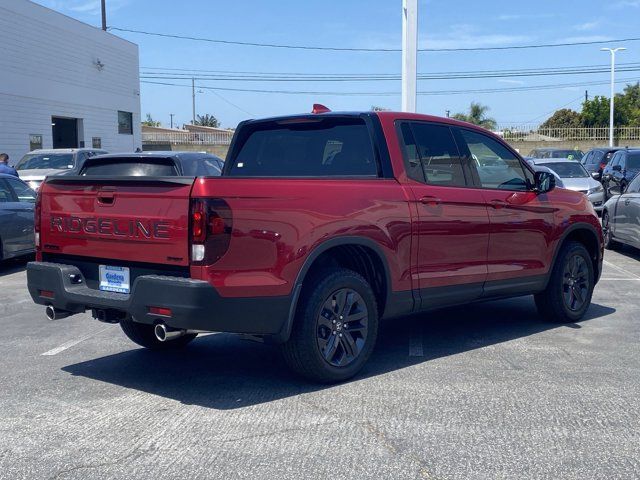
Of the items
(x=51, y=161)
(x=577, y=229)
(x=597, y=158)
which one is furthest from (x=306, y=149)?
(x=597, y=158)

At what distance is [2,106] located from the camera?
31219mm

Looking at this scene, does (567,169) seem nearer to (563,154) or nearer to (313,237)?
(563,154)

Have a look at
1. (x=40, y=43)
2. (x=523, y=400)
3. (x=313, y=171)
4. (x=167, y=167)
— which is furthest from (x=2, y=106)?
(x=523, y=400)

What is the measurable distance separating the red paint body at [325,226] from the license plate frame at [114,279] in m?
0.11

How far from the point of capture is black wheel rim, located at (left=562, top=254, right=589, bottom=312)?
8.13m

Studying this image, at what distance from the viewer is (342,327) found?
6.03 m

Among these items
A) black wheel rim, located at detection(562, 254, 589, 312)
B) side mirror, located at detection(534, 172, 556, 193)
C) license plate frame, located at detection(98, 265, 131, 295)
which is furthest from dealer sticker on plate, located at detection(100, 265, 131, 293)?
black wheel rim, located at detection(562, 254, 589, 312)

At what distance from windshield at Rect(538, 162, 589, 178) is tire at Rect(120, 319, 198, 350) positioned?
15.6 m

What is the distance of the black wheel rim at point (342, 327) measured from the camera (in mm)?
5910

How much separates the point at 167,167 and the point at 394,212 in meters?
4.80

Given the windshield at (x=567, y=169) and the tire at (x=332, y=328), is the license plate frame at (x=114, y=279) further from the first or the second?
the windshield at (x=567, y=169)

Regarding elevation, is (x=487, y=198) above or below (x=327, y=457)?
above

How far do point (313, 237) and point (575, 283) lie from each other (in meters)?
3.68

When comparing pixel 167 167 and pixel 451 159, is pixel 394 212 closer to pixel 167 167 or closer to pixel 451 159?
pixel 451 159
